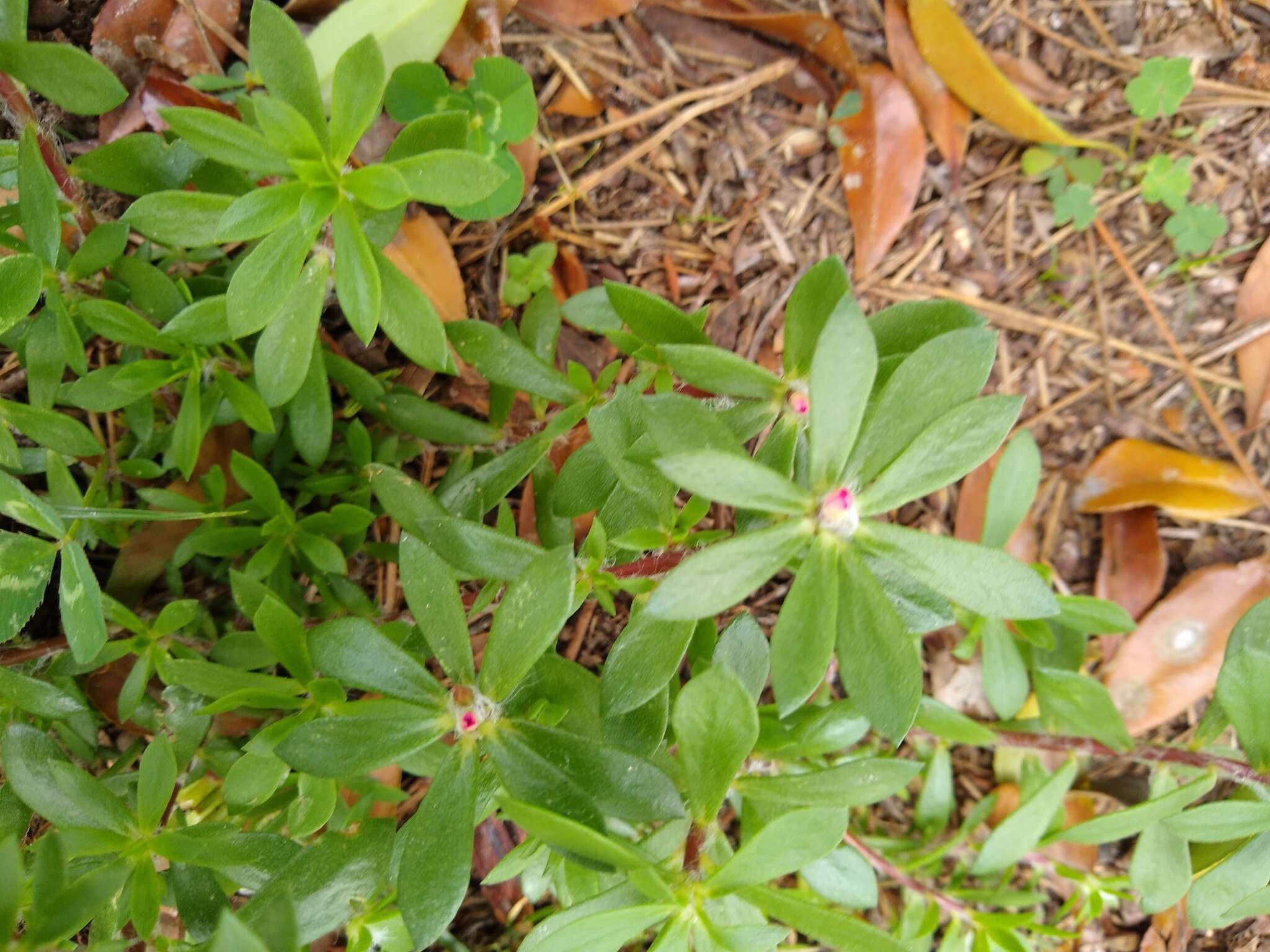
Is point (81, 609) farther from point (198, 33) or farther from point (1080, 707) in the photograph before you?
point (1080, 707)

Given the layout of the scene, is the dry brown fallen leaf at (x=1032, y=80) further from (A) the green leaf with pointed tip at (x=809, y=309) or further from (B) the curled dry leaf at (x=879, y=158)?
(A) the green leaf with pointed tip at (x=809, y=309)

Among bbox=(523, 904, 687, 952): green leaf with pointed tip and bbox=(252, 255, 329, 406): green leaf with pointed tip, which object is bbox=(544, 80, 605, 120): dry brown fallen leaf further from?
bbox=(523, 904, 687, 952): green leaf with pointed tip

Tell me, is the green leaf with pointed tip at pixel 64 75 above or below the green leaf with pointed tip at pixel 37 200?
above

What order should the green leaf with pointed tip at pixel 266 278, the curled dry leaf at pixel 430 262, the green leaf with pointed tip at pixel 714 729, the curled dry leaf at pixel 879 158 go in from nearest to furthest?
the green leaf with pointed tip at pixel 714 729 → the green leaf with pointed tip at pixel 266 278 → the curled dry leaf at pixel 430 262 → the curled dry leaf at pixel 879 158

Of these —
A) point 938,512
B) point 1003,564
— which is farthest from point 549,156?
point 1003,564

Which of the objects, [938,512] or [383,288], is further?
[938,512]

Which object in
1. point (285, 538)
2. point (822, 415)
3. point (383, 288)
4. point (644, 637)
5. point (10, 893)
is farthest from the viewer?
point (285, 538)

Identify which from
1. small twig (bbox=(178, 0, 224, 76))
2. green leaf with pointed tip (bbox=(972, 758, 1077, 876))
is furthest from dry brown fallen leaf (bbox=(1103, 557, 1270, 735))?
small twig (bbox=(178, 0, 224, 76))

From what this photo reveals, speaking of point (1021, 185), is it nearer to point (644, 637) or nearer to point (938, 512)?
point (938, 512)

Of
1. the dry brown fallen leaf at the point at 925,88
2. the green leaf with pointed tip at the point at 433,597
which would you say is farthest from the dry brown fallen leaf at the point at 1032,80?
the green leaf with pointed tip at the point at 433,597
